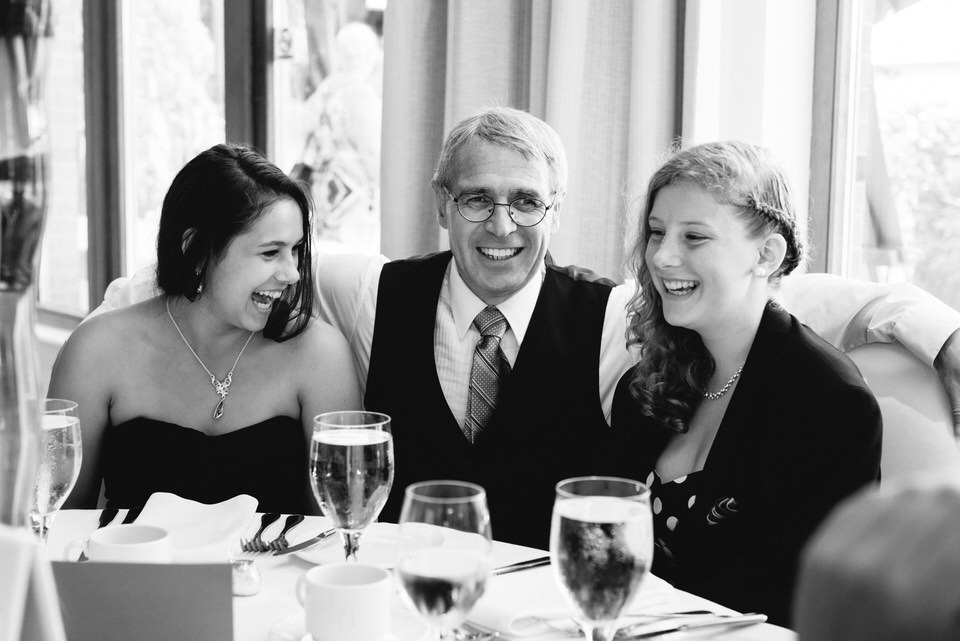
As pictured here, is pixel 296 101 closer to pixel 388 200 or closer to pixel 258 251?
pixel 388 200

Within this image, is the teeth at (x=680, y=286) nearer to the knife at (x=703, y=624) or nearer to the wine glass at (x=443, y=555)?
the knife at (x=703, y=624)

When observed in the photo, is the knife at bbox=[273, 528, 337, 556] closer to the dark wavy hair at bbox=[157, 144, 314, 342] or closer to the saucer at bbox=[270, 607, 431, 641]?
the saucer at bbox=[270, 607, 431, 641]

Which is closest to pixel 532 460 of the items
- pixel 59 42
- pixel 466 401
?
pixel 466 401

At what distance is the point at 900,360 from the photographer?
5.38ft

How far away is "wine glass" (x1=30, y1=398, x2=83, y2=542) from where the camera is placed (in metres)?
1.14

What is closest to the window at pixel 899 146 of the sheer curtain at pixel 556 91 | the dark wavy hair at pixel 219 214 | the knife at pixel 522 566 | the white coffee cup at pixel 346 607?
the sheer curtain at pixel 556 91

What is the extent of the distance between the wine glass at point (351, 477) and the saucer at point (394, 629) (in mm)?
93

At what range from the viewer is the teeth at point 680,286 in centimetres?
176

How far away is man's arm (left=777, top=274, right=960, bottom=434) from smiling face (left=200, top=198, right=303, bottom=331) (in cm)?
97

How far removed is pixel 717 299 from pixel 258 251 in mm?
909

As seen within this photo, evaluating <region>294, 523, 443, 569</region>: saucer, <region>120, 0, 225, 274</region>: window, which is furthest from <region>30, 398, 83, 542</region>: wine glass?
<region>120, 0, 225, 274</region>: window

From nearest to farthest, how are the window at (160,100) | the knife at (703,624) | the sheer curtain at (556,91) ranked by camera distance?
the knife at (703,624) < the sheer curtain at (556,91) < the window at (160,100)

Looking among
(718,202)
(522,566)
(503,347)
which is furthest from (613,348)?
(522,566)

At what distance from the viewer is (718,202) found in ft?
5.65
